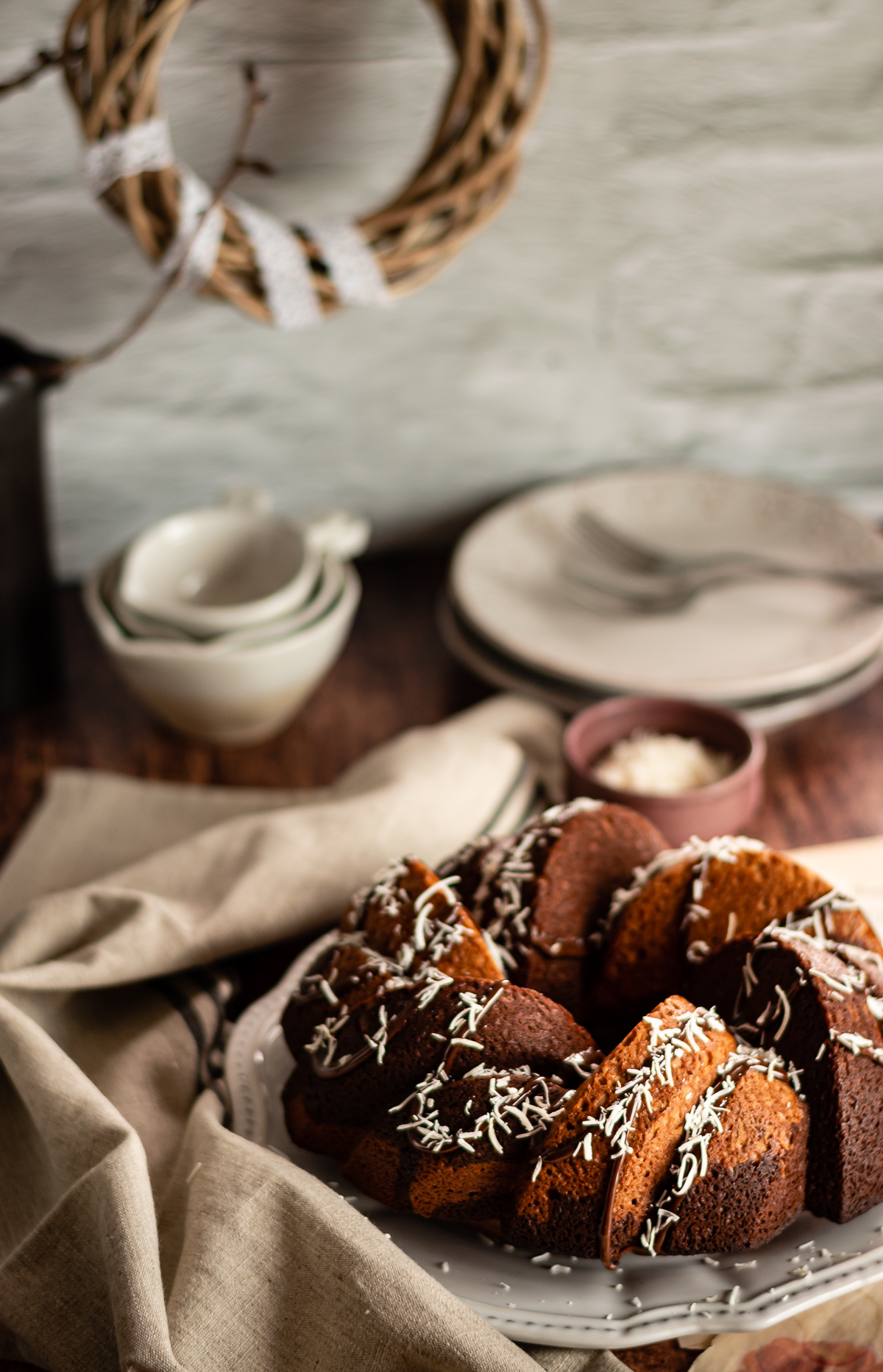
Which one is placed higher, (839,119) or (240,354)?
(839,119)

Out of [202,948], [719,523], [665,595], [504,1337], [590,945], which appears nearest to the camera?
[504,1337]

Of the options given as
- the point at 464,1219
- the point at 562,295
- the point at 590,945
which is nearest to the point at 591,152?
the point at 562,295

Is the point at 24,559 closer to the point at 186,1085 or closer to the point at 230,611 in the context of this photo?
the point at 230,611

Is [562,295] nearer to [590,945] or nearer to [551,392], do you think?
[551,392]

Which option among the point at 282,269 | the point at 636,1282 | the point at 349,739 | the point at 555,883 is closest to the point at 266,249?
the point at 282,269

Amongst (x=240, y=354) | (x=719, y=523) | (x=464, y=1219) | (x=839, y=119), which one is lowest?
(x=719, y=523)

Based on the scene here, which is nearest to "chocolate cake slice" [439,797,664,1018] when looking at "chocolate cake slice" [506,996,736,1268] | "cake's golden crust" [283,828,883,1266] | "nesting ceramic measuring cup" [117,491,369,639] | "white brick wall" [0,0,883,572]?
"cake's golden crust" [283,828,883,1266]
